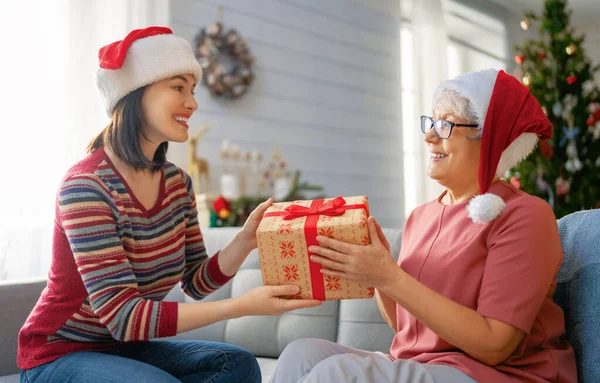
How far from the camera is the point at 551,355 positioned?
122 cm

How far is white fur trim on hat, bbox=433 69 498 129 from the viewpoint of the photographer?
1.30 metres

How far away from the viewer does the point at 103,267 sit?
50.4 inches

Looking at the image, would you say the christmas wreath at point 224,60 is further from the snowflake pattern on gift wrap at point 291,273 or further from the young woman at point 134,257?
the snowflake pattern on gift wrap at point 291,273

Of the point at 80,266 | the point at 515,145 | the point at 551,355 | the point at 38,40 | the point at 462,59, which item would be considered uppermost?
the point at 462,59

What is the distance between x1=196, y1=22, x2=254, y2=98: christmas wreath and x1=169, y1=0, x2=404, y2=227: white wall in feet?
0.26

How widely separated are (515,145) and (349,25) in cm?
441

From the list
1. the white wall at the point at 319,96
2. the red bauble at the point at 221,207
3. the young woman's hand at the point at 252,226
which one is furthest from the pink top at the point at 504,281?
the white wall at the point at 319,96

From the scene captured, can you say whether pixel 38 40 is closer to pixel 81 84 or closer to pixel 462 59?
pixel 81 84

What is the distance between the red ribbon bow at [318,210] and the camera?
123 cm

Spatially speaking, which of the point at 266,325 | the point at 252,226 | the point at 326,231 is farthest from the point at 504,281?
the point at 266,325

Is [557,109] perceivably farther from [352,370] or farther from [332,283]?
[352,370]

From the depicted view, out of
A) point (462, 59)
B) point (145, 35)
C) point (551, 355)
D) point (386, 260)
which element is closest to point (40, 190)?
point (145, 35)

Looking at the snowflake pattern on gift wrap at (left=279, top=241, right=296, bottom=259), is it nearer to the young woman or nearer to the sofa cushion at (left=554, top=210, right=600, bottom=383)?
the young woman

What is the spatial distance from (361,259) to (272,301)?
0.23 metres
